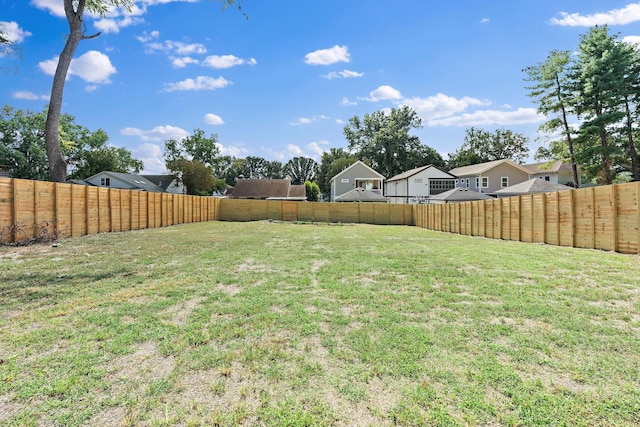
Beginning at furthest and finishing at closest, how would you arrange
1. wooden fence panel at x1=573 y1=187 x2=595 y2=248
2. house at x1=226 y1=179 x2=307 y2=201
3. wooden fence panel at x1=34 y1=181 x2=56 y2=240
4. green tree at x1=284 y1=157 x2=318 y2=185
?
1. green tree at x1=284 y1=157 x2=318 y2=185
2. house at x1=226 y1=179 x2=307 y2=201
3. wooden fence panel at x1=34 y1=181 x2=56 y2=240
4. wooden fence panel at x1=573 y1=187 x2=595 y2=248

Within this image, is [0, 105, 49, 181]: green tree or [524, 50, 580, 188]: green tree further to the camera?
[0, 105, 49, 181]: green tree

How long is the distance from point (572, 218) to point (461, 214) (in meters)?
6.83

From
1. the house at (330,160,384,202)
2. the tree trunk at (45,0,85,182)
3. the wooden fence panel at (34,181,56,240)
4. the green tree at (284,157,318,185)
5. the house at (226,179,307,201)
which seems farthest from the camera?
the green tree at (284,157,318,185)

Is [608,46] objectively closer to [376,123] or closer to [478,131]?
[478,131]

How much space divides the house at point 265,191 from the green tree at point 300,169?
90.4ft

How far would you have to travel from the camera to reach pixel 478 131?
47.2m

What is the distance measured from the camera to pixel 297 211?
24.5m

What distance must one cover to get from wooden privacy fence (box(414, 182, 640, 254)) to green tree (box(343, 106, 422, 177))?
36741 millimetres

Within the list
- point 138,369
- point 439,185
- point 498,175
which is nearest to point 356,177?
point 439,185

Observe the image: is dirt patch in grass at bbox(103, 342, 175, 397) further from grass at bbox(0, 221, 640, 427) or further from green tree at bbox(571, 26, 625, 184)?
green tree at bbox(571, 26, 625, 184)

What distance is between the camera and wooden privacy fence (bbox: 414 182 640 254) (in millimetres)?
6430

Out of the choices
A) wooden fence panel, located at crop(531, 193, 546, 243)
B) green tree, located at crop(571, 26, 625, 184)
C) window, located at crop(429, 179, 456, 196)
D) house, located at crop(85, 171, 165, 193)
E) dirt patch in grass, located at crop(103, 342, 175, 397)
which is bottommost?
dirt patch in grass, located at crop(103, 342, 175, 397)

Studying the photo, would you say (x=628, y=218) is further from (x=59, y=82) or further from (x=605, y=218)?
(x=59, y=82)

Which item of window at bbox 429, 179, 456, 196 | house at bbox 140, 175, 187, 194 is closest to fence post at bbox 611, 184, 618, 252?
window at bbox 429, 179, 456, 196
